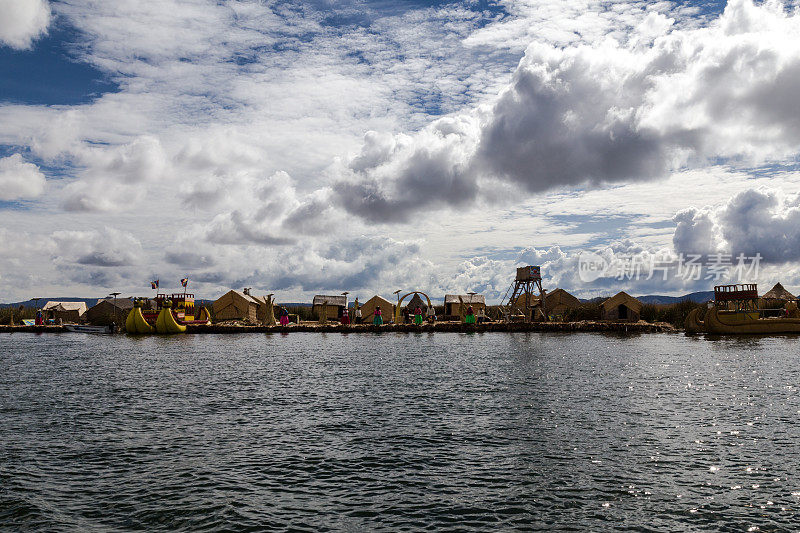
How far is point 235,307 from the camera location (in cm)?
9506

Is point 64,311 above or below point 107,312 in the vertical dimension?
above

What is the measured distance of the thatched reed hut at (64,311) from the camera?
11012 centimetres

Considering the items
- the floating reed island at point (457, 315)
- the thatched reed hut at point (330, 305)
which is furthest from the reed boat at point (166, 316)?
the thatched reed hut at point (330, 305)

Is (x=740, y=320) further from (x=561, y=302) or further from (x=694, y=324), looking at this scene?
(x=561, y=302)

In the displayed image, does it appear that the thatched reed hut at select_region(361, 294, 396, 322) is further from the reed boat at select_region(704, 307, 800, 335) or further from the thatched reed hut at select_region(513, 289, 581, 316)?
the reed boat at select_region(704, 307, 800, 335)

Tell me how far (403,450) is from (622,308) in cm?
8456

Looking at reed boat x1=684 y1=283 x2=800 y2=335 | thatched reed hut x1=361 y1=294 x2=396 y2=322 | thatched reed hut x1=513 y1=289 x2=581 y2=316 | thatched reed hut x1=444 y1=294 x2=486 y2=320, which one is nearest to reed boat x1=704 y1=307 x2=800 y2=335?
reed boat x1=684 y1=283 x2=800 y2=335

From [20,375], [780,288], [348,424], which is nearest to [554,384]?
[348,424]

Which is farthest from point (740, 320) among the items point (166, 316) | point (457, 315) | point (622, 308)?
point (166, 316)

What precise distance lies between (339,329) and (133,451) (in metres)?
62.7

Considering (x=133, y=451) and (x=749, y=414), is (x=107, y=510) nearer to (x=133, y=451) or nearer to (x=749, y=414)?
(x=133, y=451)

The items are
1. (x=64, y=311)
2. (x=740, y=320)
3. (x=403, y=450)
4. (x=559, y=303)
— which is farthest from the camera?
(x=64, y=311)

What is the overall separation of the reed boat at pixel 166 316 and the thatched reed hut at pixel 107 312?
20.5 metres

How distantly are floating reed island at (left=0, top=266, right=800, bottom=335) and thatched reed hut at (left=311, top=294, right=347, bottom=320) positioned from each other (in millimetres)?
179
